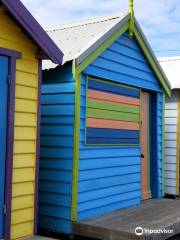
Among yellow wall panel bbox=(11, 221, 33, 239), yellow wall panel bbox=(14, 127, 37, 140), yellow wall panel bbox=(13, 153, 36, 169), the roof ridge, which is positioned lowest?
yellow wall panel bbox=(11, 221, 33, 239)

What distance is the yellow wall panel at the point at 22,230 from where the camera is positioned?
20.4ft

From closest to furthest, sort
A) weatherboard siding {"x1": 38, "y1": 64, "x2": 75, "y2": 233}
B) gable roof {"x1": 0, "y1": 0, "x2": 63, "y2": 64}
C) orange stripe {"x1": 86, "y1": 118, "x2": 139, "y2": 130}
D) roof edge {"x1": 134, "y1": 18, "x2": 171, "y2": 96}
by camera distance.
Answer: gable roof {"x1": 0, "y1": 0, "x2": 63, "y2": 64} < weatherboard siding {"x1": 38, "y1": 64, "x2": 75, "y2": 233} < orange stripe {"x1": 86, "y1": 118, "x2": 139, "y2": 130} < roof edge {"x1": 134, "y1": 18, "x2": 171, "y2": 96}

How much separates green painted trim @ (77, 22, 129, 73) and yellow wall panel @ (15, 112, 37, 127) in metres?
1.33

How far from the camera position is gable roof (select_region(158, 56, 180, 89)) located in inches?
449

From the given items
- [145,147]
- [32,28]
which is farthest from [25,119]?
[145,147]

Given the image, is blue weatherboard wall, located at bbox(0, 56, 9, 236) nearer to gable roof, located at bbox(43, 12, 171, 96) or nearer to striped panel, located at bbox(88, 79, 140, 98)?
gable roof, located at bbox(43, 12, 171, 96)

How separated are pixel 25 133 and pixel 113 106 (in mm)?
2551

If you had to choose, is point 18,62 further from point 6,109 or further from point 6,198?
point 6,198

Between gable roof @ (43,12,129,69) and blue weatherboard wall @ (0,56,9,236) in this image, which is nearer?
blue weatherboard wall @ (0,56,9,236)

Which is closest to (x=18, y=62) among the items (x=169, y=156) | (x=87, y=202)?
(x=87, y=202)

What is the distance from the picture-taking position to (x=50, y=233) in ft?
25.0

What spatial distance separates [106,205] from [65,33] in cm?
338

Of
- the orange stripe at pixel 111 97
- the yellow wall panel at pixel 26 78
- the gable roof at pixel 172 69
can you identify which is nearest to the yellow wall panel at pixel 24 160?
the yellow wall panel at pixel 26 78

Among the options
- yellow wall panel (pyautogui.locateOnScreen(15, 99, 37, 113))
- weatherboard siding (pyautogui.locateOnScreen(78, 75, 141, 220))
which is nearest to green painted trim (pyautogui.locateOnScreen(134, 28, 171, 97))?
weatherboard siding (pyautogui.locateOnScreen(78, 75, 141, 220))
